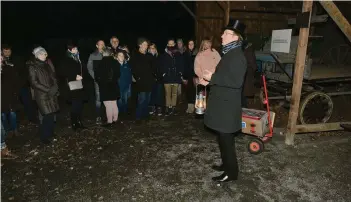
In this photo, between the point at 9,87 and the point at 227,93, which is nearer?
the point at 227,93

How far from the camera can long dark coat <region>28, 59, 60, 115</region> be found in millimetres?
5113

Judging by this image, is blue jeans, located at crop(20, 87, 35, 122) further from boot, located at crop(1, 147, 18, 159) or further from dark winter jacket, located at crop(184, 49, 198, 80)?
dark winter jacket, located at crop(184, 49, 198, 80)

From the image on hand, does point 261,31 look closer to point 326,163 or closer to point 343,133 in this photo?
point 343,133

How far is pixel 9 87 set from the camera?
5387 millimetres

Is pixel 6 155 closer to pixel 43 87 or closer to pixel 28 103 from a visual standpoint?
pixel 43 87

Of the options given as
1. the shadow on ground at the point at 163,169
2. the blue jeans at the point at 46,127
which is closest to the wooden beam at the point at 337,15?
the shadow on ground at the point at 163,169

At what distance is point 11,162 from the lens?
15.8ft

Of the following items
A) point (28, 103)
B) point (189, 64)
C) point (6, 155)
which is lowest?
point (6, 155)

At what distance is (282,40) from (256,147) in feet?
8.15

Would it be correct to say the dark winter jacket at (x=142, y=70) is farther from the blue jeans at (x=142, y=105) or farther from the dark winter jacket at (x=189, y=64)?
the dark winter jacket at (x=189, y=64)

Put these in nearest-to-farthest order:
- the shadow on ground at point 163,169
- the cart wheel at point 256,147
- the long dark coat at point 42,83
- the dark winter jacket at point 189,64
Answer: the shadow on ground at point 163,169
the cart wheel at point 256,147
the long dark coat at point 42,83
the dark winter jacket at point 189,64

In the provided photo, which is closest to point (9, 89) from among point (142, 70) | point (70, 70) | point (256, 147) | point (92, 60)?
point (70, 70)

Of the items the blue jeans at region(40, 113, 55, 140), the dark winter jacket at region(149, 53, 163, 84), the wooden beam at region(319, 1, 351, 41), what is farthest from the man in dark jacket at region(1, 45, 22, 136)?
the wooden beam at region(319, 1, 351, 41)

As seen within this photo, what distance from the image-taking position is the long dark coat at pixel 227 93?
352 cm
